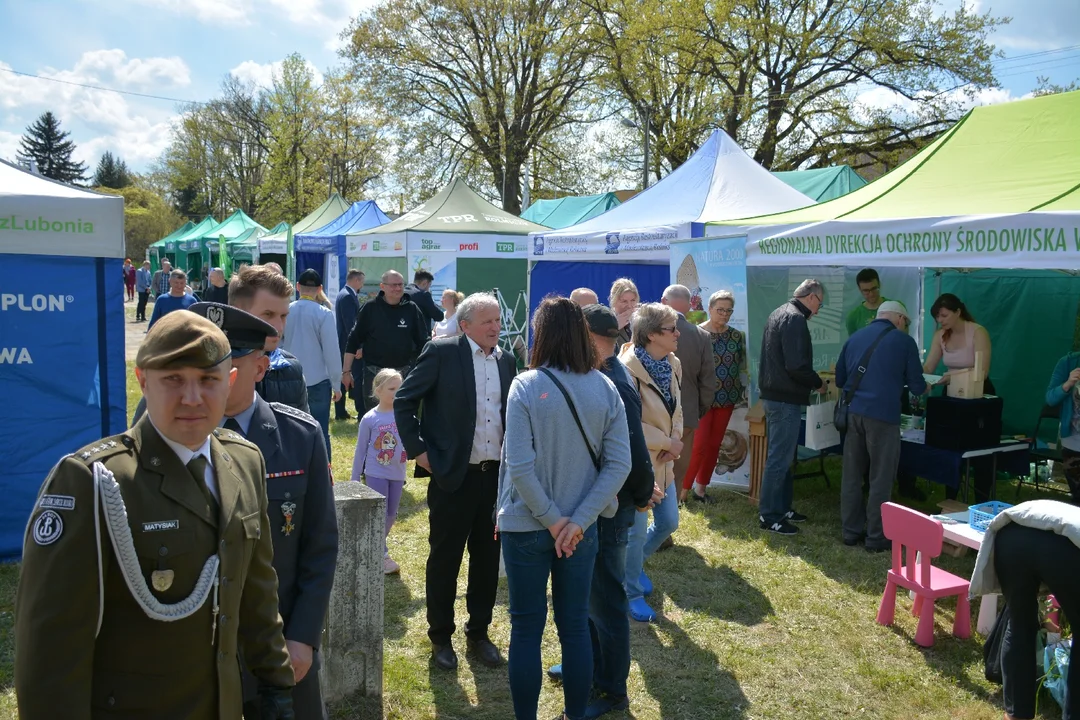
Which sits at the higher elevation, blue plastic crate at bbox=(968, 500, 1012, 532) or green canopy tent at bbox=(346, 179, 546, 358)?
green canopy tent at bbox=(346, 179, 546, 358)

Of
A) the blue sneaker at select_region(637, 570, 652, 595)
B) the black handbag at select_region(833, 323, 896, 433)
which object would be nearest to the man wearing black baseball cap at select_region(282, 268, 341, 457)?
the blue sneaker at select_region(637, 570, 652, 595)

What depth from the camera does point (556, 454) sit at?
2.97 meters

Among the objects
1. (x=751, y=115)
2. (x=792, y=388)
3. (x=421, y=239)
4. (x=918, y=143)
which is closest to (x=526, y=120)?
(x=751, y=115)

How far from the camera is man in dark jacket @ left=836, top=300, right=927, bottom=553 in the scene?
554cm

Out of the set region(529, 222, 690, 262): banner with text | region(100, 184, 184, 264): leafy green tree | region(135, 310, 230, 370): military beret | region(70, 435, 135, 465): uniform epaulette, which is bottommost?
region(70, 435, 135, 465): uniform epaulette

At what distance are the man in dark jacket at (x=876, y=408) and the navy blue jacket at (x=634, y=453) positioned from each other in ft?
9.19

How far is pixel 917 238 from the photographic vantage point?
515 centimetres

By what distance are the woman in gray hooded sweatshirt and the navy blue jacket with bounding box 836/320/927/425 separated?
3.18 meters

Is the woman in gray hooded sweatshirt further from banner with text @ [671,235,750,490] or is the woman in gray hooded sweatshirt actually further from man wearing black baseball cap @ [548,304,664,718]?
banner with text @ [671,235,750,490]

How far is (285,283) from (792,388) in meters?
4.26

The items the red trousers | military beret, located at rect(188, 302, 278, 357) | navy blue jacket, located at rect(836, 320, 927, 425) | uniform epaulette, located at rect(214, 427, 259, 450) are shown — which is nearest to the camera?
uniform epaulette, located at rect(214, 427, 259, 450)

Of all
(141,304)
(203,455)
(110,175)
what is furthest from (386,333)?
(110,175)

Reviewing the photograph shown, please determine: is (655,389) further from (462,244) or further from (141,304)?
(141,304)

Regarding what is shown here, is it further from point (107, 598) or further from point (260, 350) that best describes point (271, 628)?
point (260, 350)
